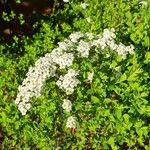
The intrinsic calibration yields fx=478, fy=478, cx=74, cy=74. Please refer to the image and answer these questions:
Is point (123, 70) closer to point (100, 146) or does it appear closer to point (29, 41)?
point (100, 146)

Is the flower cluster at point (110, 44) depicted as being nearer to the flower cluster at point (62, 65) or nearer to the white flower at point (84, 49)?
the flower cluster at point (62, 65)

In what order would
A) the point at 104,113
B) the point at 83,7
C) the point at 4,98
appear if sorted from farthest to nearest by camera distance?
the point at 83,7, the point at 4,98, the point at 104,113

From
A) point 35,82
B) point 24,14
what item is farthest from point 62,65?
point 24,14

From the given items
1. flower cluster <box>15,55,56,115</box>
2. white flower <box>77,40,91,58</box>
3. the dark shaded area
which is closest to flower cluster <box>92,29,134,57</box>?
white flower <box>77,40,91,58</box>

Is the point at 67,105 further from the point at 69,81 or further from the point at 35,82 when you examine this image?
the point at 35,82

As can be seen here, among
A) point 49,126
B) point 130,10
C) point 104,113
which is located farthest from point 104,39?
point 130,10

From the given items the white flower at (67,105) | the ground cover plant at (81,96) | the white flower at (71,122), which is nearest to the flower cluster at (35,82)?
the ground cover plant at (81,96)

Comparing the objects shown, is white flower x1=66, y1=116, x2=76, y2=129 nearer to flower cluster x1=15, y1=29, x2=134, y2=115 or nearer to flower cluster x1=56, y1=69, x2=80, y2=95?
flower cluster x1=15, y1=29, x2=134, y2=115
